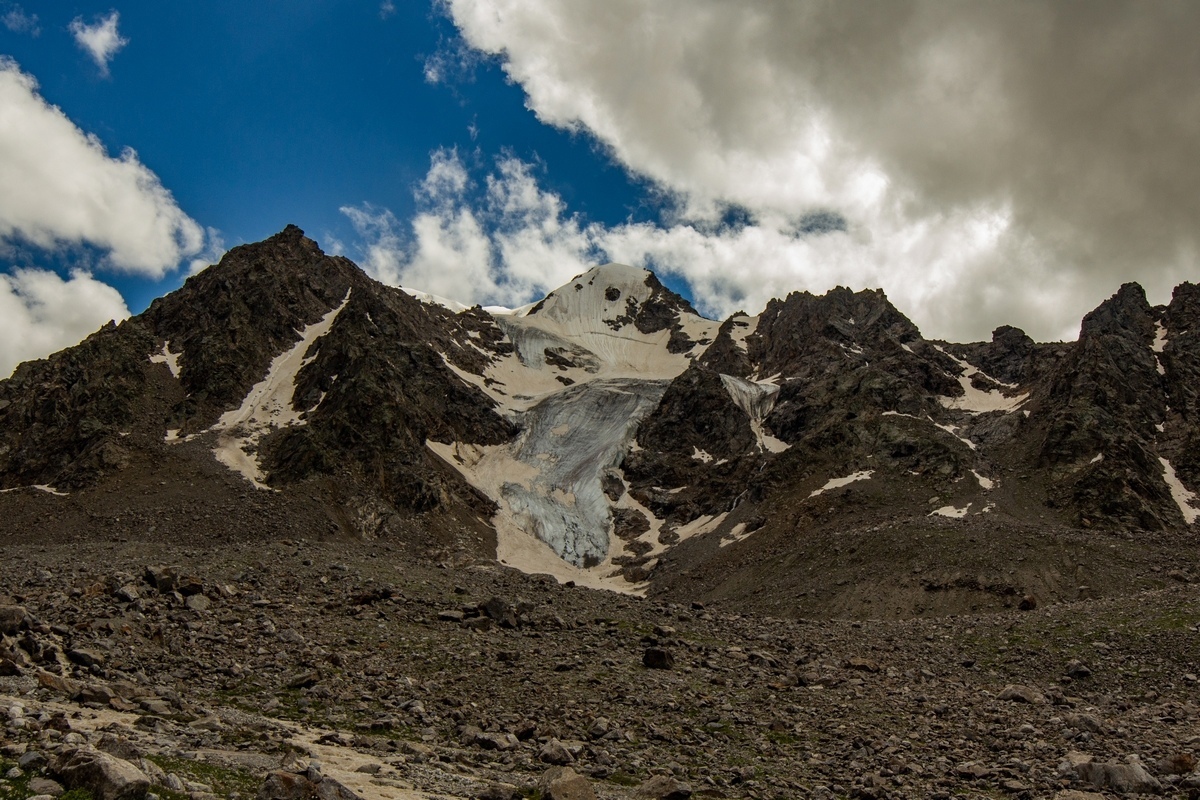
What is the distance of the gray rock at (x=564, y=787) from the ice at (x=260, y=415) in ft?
306

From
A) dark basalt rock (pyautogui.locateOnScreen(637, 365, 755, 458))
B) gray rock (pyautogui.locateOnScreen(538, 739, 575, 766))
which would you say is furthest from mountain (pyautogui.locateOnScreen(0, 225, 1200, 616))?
gray rock (pyautogui.locateOnScreen(538, 739, 575, 766))

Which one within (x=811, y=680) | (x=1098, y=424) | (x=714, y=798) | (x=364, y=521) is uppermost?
(x=1098, y=424)

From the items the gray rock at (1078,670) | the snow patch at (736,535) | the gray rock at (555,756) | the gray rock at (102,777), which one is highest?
the snow patch at (736,535)

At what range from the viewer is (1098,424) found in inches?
4094

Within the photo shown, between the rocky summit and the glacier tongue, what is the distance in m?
0.90

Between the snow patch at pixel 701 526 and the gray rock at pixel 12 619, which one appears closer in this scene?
the gray rock at pixel 12 619

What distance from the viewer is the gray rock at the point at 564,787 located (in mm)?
15234

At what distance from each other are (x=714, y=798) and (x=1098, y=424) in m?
108

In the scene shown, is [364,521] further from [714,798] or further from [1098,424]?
[1098,424]

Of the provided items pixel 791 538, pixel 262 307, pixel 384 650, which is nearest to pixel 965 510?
pixel 791 538

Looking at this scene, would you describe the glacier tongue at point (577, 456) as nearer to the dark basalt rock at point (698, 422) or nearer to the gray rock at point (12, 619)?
the dark basalt rock at point (698, 422)

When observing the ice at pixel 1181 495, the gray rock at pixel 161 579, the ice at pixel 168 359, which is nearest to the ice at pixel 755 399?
the ice at pixel 1181 495

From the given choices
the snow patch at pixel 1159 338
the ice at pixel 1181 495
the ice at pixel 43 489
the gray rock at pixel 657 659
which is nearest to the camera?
the gray rock at pixel 657 659

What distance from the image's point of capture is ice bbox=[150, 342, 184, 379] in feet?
420
